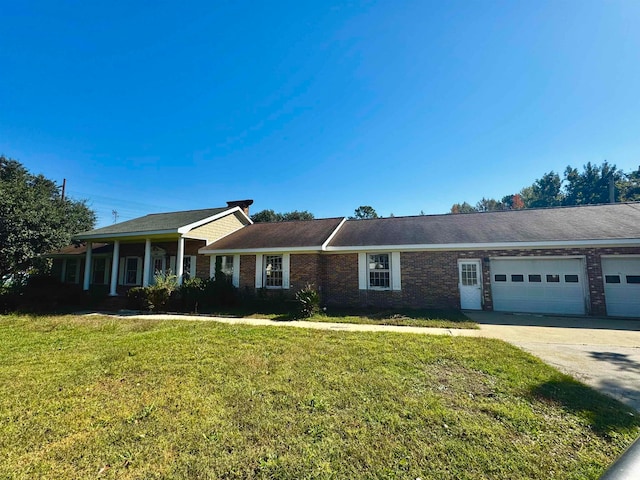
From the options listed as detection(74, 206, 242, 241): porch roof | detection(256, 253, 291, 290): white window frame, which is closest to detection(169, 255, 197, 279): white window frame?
detection(74, 206, 242, 241): porch roof

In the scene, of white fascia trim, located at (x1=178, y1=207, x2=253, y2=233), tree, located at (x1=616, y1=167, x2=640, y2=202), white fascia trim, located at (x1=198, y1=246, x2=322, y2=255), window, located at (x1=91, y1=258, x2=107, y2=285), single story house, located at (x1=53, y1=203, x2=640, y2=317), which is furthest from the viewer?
tree, located at (x1=616, y1=167, x2=640, y2=202)

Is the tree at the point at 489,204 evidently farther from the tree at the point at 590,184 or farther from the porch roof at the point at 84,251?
the porch roof at the point at 84,251

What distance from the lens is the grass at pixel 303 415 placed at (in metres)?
2.84

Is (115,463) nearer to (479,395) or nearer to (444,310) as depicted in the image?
(479,395)

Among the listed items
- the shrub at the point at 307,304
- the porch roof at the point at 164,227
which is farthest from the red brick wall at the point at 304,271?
the porch roof at the point at 164,227

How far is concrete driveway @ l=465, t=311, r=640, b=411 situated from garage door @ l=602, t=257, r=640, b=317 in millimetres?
1026

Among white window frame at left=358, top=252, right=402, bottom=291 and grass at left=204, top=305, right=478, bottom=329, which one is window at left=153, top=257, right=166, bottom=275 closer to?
grass at left=204, top=305, right=478, bottom=329

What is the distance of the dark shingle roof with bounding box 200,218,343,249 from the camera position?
13914 mm

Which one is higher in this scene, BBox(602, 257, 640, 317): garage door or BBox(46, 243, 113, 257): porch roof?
BBox(46, 243, 113, 257): porch roof

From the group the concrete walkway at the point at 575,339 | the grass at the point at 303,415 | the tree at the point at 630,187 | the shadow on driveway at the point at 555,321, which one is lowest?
the grass at the point at 303,415

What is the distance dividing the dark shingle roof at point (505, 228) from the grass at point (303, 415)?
23.1 feet

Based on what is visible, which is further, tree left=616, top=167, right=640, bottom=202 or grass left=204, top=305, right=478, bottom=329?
tree left=616, top=167, right=640, bottom=202

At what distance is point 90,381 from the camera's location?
4777mm

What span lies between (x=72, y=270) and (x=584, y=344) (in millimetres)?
27153
